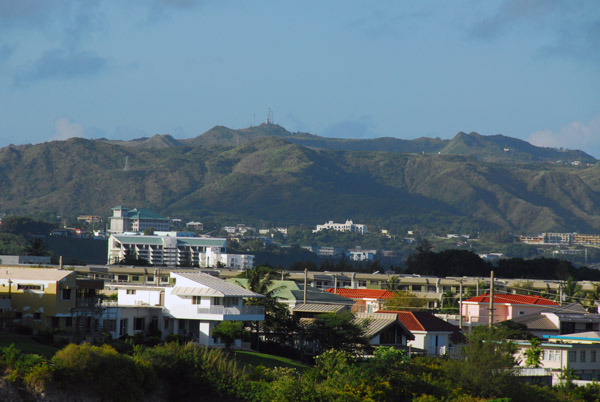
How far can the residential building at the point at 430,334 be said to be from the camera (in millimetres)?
76062

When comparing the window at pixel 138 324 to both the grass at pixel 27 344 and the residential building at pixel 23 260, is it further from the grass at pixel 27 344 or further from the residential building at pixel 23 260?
the residential building at pixel 23 260

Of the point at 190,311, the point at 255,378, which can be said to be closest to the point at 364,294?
the point at 190,311

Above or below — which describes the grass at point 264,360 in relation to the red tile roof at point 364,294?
below

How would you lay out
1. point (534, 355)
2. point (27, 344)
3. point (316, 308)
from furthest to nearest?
1. point (316, 308)
2. point (534, 355)
3. point (27, 344)

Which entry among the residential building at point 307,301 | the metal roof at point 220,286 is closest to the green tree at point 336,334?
the metal roof at point 220,286

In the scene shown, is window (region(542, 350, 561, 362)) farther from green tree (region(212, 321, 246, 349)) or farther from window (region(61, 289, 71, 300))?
window (region(61, 289, 71, 300))

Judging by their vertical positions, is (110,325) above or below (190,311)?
→ below

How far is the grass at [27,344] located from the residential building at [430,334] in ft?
95.0

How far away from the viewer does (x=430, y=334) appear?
76438mm

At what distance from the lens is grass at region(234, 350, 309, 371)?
199 ft

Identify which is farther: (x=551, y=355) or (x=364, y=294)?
(x=364, y=294)

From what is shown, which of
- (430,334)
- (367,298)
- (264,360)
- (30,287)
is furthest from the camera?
(367,298)

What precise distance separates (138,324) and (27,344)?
13.4 metres

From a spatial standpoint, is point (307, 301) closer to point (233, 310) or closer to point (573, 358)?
point (233, 310)
